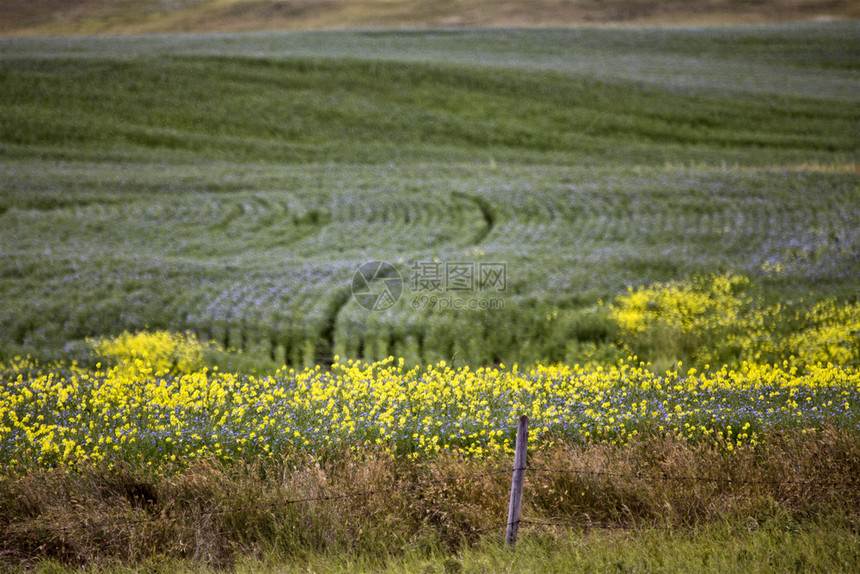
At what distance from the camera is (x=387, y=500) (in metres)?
7.07

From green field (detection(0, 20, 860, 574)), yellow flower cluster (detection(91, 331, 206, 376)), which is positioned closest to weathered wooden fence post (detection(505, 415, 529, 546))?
green field (detection(0, 20, 860, 574))

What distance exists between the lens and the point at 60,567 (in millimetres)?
6492

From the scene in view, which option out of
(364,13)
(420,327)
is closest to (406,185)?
(420,327)

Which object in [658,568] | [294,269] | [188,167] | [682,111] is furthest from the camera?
[682,111]

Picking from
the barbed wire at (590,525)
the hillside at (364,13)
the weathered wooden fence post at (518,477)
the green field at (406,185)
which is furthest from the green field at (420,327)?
the hillside at (364,13)

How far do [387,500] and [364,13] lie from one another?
101199 millimetres

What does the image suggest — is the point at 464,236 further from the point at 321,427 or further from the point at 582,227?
the point at 321,427

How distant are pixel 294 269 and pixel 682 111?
34112mm

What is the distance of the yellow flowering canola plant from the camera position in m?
8.12

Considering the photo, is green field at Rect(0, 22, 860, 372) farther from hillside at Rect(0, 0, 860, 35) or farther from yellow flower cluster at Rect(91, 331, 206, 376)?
hillside at Rect(0, 0, 860, 35)

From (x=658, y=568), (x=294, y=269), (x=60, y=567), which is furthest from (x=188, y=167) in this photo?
(x=658, y=568)

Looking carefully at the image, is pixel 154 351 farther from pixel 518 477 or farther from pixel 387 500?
pixel 518 477

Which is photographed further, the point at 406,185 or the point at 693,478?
the point at 406,185

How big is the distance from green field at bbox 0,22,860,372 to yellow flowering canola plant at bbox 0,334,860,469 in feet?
14.3
